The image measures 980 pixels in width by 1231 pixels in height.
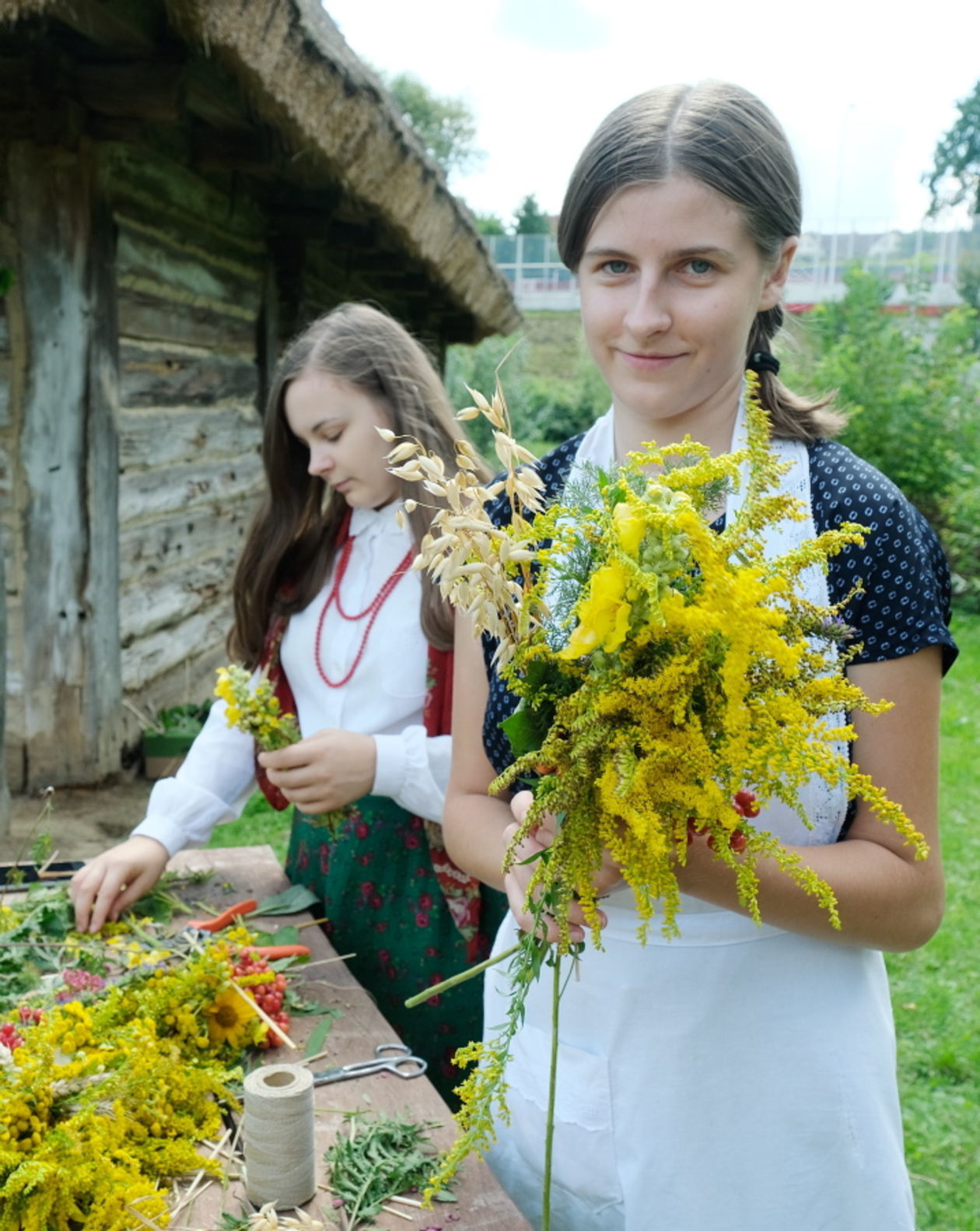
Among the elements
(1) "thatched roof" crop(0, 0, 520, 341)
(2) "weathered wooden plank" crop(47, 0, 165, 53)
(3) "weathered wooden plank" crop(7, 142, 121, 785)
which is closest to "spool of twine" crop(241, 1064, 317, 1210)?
(1) "thatched roof" crop(0, 0, 520, 341)

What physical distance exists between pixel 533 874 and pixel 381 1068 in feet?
2.19

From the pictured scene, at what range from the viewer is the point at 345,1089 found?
156cm

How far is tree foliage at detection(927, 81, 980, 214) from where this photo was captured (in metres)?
45.5

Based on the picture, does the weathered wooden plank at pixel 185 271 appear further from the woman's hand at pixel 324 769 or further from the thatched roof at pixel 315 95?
the woman's hand at pixel 324 769

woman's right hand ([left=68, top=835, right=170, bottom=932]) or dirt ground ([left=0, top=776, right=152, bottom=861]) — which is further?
dirt ground ([left=0, top=776, right=152, bottom=861])

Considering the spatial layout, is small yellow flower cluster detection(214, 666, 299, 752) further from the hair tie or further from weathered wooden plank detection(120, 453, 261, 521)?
weathered wooden plank detection(120, 453, 261, 521)

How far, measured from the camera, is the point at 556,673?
102 cm

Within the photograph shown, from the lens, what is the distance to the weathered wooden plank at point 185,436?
473 cm

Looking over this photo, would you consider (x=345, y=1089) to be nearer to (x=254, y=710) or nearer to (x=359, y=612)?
(x=254, y=710)

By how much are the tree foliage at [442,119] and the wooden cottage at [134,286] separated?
5321 centimetres

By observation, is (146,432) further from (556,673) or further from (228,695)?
(556,673)

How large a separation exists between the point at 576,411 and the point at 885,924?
29.5 meters

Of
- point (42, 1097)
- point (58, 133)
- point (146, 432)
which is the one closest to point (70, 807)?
point (146, 432)

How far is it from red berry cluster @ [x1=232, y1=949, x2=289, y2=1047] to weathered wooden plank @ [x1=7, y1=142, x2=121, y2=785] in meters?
2.92
